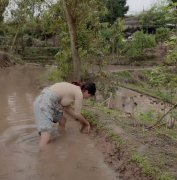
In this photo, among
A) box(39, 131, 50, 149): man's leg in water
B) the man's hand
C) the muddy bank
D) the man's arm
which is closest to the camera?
box(39, 131, 50, 149): man's leg in water

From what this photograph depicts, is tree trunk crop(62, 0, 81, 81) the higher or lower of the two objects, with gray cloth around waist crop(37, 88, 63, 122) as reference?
higher

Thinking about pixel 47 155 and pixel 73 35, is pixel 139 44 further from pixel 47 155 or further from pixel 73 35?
pixel 47 155

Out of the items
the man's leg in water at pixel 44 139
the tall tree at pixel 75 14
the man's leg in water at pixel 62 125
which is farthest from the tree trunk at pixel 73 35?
the man's leg in water at pixel 44 139

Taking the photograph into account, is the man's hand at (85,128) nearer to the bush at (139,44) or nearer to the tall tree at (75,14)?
the tall tree at (75,14)

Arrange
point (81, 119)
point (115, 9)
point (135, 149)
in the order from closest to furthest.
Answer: point (135, 149)
point (81, 119)
point (115, 9)

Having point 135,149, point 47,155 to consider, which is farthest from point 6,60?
point 135,149

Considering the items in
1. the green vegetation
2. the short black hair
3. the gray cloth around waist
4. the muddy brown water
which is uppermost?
the short black hair

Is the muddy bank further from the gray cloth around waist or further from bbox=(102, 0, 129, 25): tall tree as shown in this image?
the gray cloth around waist

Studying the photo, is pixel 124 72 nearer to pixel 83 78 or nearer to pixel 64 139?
pixel 83 78

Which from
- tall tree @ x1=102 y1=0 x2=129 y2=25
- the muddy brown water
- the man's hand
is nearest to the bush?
tall tree @ x1=102 y1=0 x2=129 y2=25

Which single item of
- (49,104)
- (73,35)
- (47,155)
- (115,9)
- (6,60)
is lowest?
(47,155)

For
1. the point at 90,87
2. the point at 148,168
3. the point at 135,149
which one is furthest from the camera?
the point at 90,87

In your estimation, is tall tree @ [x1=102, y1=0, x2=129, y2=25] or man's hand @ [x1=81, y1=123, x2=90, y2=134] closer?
man's hand @ [x1=81, y1=123, x2=90, y2=134]

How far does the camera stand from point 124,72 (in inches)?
1173
